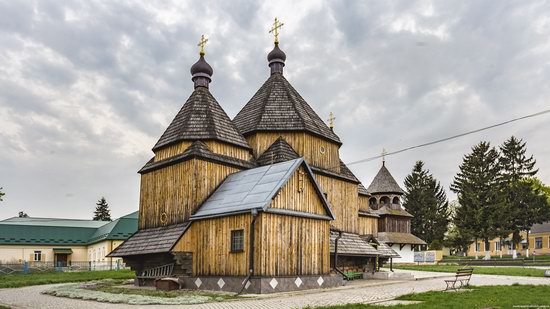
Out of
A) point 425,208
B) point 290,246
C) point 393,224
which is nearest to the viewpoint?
point 290,246

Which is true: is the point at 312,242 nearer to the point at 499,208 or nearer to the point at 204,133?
the point at 204,133

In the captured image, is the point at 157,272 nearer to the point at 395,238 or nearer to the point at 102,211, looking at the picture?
the point at 395,238

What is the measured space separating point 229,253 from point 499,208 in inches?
1671

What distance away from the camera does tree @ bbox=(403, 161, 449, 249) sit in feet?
197

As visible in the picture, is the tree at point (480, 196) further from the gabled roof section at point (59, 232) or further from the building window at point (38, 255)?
the building window at point (38, 255)

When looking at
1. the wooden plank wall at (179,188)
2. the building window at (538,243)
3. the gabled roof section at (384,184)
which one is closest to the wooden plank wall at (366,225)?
the wooden plank wall at (179,188)

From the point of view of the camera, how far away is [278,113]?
25.2m

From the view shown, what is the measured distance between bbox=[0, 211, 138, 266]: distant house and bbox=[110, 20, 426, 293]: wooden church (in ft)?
79.0

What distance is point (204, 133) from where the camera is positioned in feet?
70.6

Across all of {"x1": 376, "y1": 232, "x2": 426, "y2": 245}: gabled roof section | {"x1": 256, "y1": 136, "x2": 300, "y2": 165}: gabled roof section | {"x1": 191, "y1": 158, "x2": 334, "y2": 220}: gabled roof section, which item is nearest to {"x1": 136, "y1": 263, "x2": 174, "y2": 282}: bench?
{"x1": 191, "y1": 158, "x2": 334, "y2": 220}: gabled roof section

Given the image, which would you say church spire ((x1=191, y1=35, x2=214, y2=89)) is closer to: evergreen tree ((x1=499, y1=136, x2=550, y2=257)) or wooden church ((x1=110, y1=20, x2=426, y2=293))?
wooden church ((x1=110, y1=20, x2=426, y2=293))

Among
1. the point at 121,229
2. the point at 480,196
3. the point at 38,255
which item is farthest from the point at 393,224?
the point at 38,255

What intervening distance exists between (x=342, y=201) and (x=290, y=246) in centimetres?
969

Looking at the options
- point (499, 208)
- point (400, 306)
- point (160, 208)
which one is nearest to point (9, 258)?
point (160, 208)
